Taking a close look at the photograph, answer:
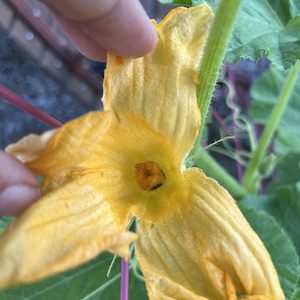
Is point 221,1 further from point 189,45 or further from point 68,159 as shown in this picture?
point 68,159

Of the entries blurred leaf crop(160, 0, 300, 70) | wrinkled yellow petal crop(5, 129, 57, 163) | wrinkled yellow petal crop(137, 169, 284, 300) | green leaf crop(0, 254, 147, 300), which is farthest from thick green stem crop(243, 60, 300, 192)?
wrinkled yellow petal crop(5, 129, 57, 163)

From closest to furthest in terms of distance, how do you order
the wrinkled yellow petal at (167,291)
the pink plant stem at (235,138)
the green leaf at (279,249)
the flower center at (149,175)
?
the wrinkled yellow petal at (167,291), the flower center at (149,175), the green leaf at (279,249), the pink plant stem at (235,138)

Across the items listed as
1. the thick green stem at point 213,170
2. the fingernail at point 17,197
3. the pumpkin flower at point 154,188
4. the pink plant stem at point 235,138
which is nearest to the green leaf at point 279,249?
the thick green stem at point 213,170

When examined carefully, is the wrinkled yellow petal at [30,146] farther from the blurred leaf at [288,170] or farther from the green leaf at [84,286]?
the blurred leaf at [288,170]

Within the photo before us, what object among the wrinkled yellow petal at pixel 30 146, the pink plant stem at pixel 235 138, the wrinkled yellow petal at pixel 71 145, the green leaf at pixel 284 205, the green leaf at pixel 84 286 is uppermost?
the wrinkled yellow petal at pixel 30 146

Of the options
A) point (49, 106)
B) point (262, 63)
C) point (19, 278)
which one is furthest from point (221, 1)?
point (262, 63)

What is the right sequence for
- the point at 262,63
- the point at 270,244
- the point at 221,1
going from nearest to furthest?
the point at 221,1 → the point at 270,244 → the point at 262,63

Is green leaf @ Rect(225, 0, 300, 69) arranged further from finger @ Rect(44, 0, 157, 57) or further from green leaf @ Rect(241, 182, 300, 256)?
green leaf @ Rect(241, 182, 300, 256)
